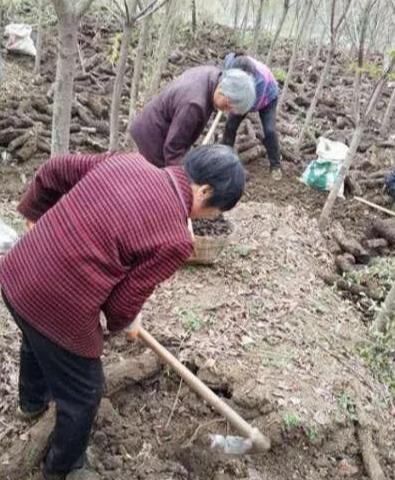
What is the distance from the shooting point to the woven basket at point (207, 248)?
3917mm

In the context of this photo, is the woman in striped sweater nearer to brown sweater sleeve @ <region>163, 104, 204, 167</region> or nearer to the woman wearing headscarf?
brown sweater sleeve @ <region>163, 104, 204, 167</region>

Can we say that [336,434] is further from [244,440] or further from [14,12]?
[14,12]

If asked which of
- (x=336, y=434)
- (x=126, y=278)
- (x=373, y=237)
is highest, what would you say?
(x=126, y=278)

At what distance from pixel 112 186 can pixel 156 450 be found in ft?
5.23

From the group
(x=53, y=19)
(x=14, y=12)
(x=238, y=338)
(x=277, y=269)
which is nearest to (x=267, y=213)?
(x=277, y=269)

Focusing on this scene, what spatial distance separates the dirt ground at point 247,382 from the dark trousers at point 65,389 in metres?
0.29

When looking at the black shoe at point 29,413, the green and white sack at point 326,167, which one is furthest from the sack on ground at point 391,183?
the black shoe at point 29,413

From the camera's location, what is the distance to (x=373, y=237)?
5.81 m

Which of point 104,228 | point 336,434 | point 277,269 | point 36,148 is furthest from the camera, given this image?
point 36,148

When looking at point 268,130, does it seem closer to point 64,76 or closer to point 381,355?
point 381,355

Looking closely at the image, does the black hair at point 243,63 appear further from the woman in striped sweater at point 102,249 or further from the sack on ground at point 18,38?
the sack on ground at point 18,38

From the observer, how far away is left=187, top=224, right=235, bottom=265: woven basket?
3917mm

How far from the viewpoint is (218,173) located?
Answer: 197cm

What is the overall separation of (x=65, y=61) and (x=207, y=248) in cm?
165
